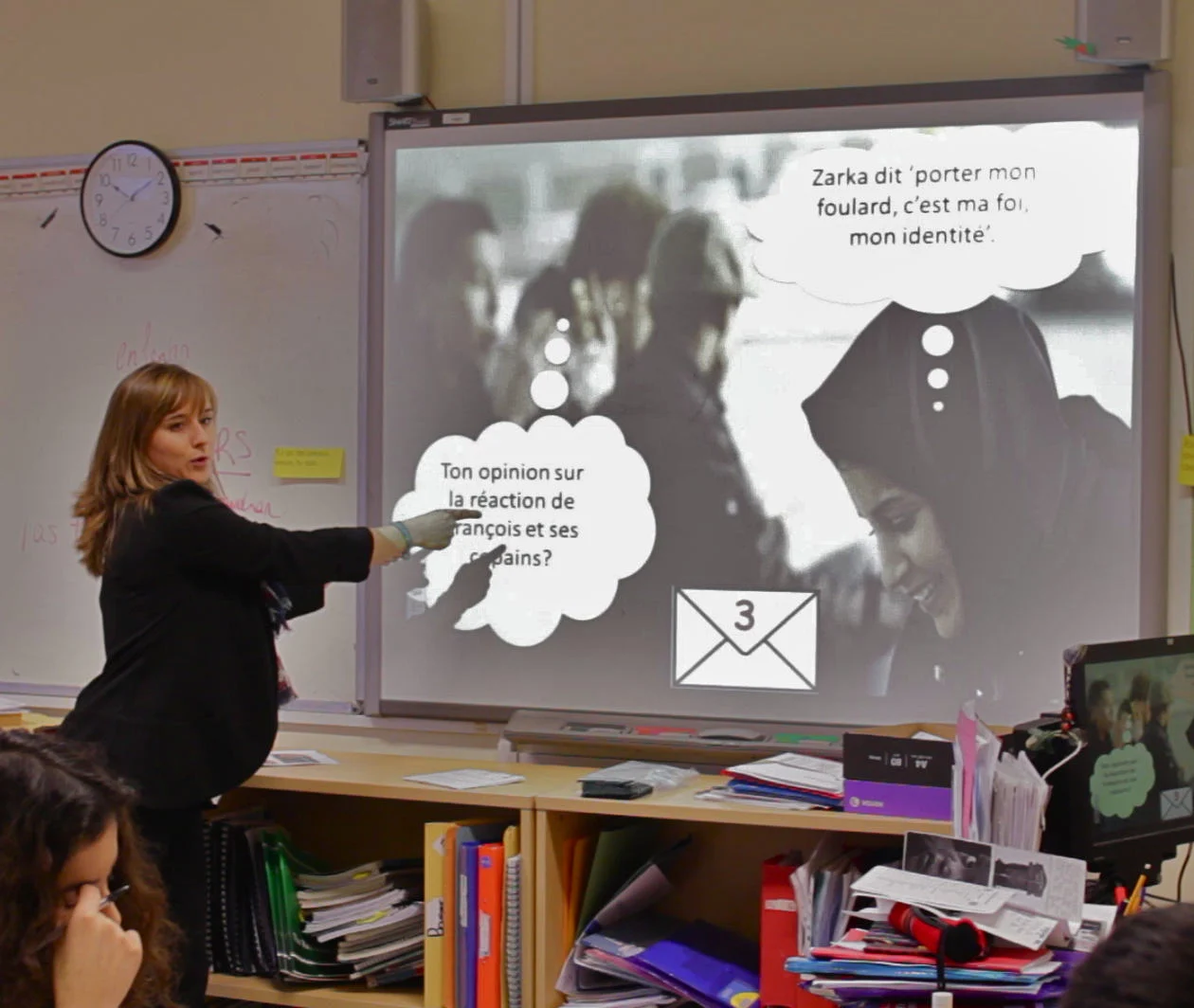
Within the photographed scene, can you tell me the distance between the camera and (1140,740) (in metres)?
2.22

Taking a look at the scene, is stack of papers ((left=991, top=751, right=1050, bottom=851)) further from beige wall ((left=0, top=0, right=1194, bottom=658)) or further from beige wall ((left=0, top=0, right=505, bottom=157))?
beige wall ((left=0, top=0, right=505, bottom=157))

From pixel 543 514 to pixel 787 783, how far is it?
0.83 meters

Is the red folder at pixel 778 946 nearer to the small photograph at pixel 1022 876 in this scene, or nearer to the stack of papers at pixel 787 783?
the stack of papers at pixel 787 783

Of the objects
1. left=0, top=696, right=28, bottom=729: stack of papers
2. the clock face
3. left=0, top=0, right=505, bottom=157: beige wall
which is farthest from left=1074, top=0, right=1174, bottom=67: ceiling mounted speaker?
left=0, top=696, right=28, bottom=729: stack of papers

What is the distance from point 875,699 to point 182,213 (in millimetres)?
1889

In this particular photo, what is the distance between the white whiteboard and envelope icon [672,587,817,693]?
2.51 feet

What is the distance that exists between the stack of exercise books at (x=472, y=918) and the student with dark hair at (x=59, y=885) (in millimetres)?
1276

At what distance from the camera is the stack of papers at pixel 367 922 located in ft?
9.12

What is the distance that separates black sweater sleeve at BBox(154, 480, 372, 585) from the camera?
2420 millimetres

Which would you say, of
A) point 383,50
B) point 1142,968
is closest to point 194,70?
point 383,50

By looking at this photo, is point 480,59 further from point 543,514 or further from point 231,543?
point 231,543

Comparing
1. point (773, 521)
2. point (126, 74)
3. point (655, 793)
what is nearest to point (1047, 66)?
point (773, 521)

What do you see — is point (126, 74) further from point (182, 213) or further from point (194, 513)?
point (194, 513)

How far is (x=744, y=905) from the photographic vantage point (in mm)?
2984
